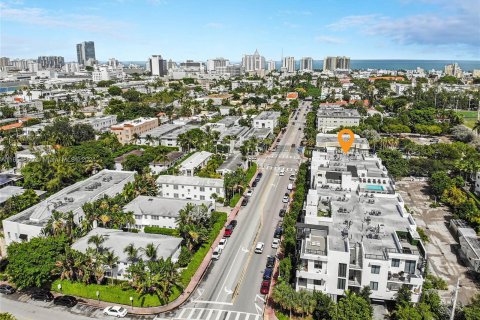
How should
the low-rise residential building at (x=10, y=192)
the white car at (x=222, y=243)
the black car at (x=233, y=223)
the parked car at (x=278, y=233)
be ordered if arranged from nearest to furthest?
the white car at (x=222, y=243) → the parked car at (x=278, y=233) → the black car at (x=233, y=223) → the low-rise residential building at (x=10, y=192)

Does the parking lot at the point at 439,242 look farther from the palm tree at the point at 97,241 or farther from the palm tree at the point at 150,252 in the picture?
the palm tree at the point at 97,241

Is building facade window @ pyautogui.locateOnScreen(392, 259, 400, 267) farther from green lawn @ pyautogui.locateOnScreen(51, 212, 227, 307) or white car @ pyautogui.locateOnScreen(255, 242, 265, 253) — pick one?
green lawn @ pyautogui.locateOnScreen(51, 212, 227, 307)

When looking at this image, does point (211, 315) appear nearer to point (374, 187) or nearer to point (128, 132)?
point (374, 187)

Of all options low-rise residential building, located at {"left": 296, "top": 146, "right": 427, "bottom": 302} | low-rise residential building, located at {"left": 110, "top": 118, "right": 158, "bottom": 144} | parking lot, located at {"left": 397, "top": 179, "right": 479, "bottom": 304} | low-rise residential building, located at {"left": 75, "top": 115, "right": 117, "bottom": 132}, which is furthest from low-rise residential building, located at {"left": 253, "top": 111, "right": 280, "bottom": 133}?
low-rise residential building, located at {"left": 296, "top": 146, "right": 427, "bottom": 302}

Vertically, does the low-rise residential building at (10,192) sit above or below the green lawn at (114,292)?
above

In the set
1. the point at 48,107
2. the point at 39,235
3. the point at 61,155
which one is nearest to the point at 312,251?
the point at 39,235

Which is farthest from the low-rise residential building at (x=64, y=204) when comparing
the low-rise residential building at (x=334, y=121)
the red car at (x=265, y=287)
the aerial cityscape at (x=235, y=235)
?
the low-rise residential building at (x=334, y=121)

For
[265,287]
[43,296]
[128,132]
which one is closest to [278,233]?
[265,287]
